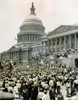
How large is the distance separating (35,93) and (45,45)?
104956 millimetres

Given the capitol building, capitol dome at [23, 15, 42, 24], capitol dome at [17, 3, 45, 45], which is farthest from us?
capitol dome at [23, 15, 42, 24]

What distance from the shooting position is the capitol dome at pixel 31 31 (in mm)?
151625

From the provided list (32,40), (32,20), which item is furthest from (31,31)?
(32,20)

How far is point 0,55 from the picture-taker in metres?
176

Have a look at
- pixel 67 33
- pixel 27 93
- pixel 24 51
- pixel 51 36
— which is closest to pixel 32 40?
pixel 24 51

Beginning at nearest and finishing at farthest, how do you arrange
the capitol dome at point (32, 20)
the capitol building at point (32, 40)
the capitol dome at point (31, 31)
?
the capitol building at point (32, 40)
the capitol dome at point (31, 31)
the capitol dome at point (32, 20)

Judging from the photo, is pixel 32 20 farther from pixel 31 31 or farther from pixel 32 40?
pixel 32 40

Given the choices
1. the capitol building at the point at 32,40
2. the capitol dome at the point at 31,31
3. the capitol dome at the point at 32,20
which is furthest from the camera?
the capitol dome at the point at 32,20

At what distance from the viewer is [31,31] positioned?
15162 cm

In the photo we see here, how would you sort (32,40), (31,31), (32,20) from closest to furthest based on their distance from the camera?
1. (31,31)
2. (32,40)
3. (32,20)

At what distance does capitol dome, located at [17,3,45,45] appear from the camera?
151625 millimetres

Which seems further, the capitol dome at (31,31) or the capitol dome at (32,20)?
the capitol dome at (32,20)

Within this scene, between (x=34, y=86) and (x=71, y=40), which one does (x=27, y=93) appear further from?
(x=71, y=40)

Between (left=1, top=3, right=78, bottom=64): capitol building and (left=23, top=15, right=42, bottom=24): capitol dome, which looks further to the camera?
(left=23, top=15, right=42, bottom=24): capitol dome
